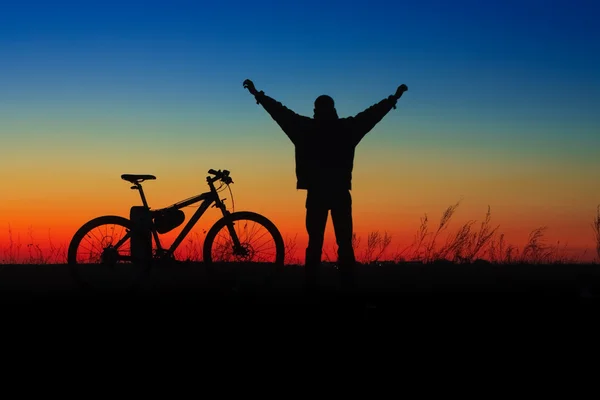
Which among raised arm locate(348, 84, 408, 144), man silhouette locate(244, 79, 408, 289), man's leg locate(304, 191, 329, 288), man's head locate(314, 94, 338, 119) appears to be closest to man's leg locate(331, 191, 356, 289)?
man silhouette locate(244, 79, 408, 289)

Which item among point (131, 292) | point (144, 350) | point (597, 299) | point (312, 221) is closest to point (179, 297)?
point (131, 292)

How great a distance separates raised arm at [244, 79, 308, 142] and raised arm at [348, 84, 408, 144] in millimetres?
627

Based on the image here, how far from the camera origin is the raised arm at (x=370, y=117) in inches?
395

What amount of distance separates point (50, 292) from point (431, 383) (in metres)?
6.47

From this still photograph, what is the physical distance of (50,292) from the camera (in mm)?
10312

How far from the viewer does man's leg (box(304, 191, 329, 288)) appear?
32.7 ft

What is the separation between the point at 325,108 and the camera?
9906 millimetres

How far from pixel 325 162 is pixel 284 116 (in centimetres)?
74

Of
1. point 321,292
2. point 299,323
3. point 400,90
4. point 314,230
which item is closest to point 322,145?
point 314,230

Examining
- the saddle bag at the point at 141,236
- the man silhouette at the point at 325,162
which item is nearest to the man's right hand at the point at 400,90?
the man silhouette at the point at 325,162

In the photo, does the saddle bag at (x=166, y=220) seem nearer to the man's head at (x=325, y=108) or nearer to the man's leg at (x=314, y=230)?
the man's leg at (x=314, y=230)

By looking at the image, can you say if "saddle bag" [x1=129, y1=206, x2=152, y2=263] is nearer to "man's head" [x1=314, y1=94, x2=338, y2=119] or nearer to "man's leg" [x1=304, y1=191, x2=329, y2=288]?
"man's leg" [x1=304, y1=191, x2=329, y2=288]

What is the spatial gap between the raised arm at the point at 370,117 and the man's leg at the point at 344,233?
74cm

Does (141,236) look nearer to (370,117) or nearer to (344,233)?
(344,233)
